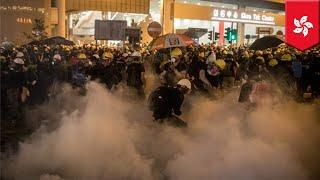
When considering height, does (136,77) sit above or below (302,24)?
below

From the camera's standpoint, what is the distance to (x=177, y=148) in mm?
8695

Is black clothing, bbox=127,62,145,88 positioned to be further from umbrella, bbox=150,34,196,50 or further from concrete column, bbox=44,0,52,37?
concrete column, bbox=44,0,52,37

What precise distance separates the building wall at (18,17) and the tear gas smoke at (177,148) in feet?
68.3

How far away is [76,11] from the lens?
120 feet

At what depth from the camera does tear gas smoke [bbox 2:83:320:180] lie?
7527 millimetres

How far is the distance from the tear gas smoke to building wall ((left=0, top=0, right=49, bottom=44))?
20823mm

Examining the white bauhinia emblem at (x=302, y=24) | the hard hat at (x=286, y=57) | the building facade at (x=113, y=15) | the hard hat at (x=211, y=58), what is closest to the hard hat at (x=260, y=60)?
the hard hat at (x=286, y=57)

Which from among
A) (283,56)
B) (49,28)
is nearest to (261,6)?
(49,28)

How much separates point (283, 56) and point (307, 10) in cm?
333

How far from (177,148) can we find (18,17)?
23.2 metres

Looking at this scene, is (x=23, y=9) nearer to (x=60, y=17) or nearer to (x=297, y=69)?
(x=60, y=17)

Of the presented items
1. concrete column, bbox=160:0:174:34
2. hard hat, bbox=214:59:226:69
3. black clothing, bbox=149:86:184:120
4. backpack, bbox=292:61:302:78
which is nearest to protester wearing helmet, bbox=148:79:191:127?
black clothing, bbox=149:86:184:120
